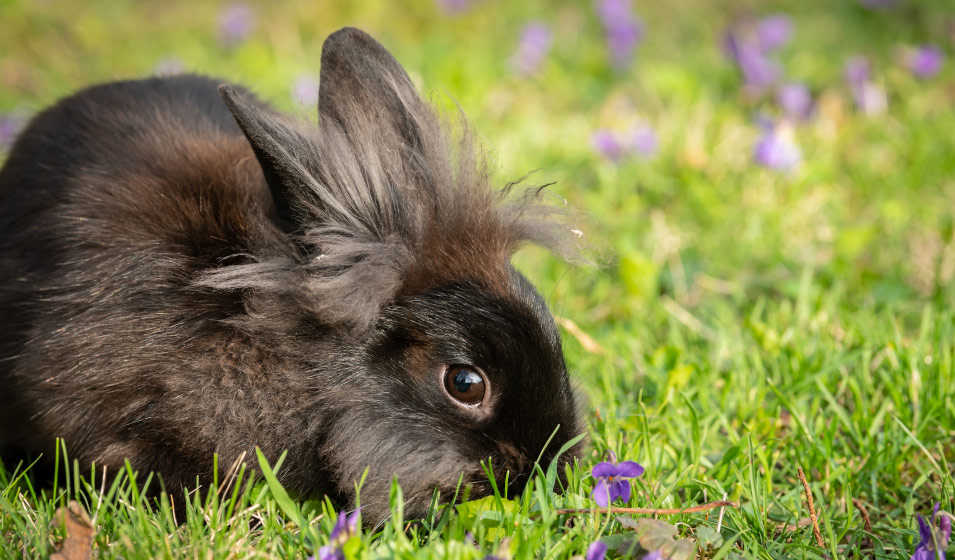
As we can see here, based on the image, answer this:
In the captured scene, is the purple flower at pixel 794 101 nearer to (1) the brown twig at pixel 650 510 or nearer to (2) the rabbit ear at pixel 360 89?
(2) the rabbit ear at pixel 360 89

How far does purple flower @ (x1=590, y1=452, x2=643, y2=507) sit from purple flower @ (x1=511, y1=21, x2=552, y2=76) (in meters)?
4.27

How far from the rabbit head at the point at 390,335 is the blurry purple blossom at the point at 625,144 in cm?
238

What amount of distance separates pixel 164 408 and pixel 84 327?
0.98 ft

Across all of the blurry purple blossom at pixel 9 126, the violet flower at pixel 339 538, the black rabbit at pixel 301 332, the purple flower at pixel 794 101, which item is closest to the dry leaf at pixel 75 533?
the black rabbit at pixel 301 332

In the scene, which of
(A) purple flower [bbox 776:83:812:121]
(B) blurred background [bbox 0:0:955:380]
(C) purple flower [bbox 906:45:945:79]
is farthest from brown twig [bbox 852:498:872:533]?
(C) purple flower [bbox 906:45:945:79]

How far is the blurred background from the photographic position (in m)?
3.85

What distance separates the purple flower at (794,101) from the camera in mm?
5176

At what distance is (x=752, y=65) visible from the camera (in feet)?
17.8

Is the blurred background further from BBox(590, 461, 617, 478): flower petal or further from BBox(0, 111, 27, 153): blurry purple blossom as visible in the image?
BBox(590, 461, 617, 478): flower petal

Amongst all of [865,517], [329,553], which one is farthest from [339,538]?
[865,517]

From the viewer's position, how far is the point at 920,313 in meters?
3.56

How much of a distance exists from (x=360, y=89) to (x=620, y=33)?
3881 mm

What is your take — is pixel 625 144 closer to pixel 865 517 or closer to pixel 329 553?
pixel 865 517

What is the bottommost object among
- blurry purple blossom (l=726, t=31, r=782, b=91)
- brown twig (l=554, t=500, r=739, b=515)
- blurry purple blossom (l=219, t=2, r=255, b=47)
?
brown twig (l=554, t=500, r=739, b=515)
